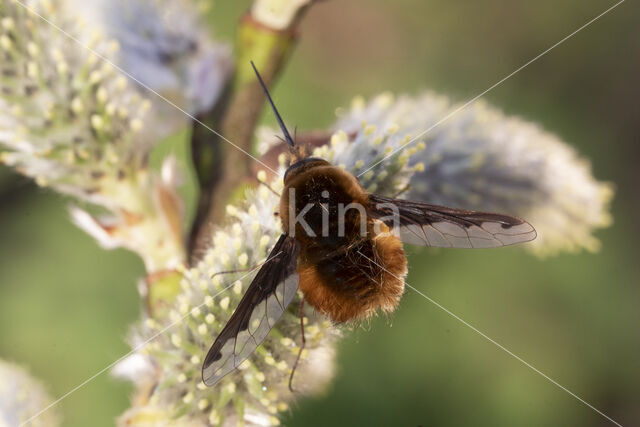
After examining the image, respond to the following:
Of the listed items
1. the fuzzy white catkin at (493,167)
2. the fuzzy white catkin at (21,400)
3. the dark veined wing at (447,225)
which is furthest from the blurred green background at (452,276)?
the dark veined wing at (447,225)

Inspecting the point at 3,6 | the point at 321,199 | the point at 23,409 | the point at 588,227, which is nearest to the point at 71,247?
the point at 23,409

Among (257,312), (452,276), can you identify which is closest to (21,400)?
(257,312)

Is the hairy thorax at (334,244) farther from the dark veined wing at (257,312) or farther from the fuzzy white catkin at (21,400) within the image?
the fuzzy white catkin at (21,400)

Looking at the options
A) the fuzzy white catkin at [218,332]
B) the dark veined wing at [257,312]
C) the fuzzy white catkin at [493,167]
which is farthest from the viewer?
the fuzzy white catkin at [493,167]


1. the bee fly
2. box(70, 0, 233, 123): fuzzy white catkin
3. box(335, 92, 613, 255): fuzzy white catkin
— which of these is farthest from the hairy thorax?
box(70, 0, 233, 123): fuzzy white catkin

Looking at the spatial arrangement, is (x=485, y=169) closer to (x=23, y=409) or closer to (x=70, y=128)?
(x=70, y=128)

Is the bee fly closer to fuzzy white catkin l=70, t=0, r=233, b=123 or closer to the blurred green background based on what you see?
the blurred green background
